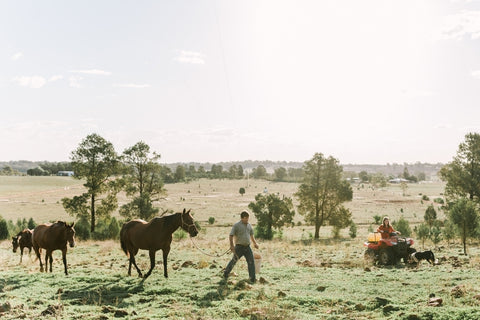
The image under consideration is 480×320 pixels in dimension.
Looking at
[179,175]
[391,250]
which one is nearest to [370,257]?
[391,250]

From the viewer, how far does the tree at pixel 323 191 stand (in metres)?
49.8

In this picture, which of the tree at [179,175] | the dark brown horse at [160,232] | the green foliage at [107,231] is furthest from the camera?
the tree at [179,175]

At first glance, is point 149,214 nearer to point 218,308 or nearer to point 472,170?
point 218,308

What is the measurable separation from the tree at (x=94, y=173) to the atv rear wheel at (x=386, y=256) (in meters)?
32.0

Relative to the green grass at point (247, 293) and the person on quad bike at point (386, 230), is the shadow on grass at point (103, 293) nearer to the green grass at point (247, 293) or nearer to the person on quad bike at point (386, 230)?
the green grass at point (247, 293)

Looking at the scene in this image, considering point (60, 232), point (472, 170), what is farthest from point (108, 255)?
point (472, 170)

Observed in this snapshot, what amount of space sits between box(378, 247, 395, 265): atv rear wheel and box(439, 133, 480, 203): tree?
30.5 meters

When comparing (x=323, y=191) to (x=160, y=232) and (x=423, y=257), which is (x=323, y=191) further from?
(x=160, y=232)

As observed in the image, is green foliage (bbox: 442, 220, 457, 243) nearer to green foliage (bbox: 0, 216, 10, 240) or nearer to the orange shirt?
the orange shirt

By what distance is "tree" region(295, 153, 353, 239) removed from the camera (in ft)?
163

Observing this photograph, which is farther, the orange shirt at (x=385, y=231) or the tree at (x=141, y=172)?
the tree at (x=141, y=172)

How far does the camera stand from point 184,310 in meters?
10.1

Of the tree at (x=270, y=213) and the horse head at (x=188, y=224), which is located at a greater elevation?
the horse head at (x=188, y=224)

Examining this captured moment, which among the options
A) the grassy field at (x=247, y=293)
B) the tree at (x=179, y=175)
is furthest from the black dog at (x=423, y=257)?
the tree at (x=179, y=175)
